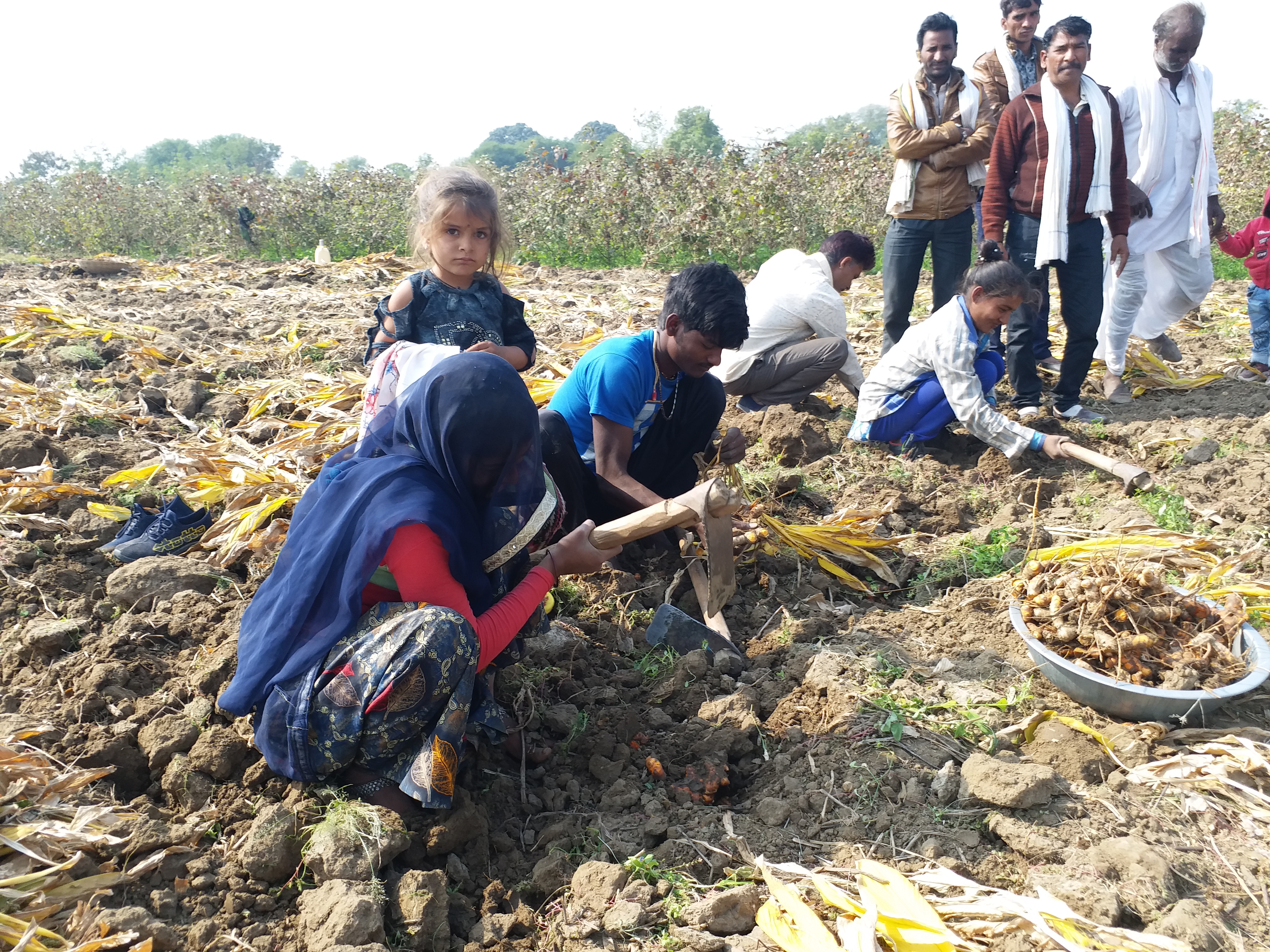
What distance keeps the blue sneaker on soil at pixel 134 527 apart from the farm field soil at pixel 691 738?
70 millimetres

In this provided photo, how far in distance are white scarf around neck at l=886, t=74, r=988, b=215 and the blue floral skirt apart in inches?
160

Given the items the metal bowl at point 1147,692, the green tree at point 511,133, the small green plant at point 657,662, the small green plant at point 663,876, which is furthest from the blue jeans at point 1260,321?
the green tree at point 511,133

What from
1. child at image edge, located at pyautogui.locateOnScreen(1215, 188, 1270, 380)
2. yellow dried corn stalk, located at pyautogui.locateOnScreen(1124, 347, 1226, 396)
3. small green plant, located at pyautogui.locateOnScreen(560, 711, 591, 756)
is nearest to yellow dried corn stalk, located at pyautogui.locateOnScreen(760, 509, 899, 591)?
small green plant, located at pyautogui.locateOnScreen(560, 711, 591, 756)

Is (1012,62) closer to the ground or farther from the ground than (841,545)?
farther from the ground

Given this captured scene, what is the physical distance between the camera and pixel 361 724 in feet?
6.49

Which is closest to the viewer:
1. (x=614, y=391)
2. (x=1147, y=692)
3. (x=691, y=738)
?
(x=1147, y=692)

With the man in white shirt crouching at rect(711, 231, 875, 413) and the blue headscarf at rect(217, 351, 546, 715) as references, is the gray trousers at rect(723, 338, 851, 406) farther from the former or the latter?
the blue headscarf at rect(217, 351, 546, 715)

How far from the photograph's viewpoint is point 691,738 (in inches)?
98.2

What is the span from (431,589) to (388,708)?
0.30m

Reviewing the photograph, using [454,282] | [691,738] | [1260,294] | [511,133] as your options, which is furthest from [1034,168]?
[511,133]

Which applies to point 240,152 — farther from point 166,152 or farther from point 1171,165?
point 1171,165

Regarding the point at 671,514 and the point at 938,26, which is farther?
the point at 938,26

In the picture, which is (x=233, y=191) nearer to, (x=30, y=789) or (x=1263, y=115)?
(x=30, y=789)

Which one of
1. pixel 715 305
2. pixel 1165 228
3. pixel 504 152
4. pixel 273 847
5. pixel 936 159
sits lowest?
pixel 273 847
